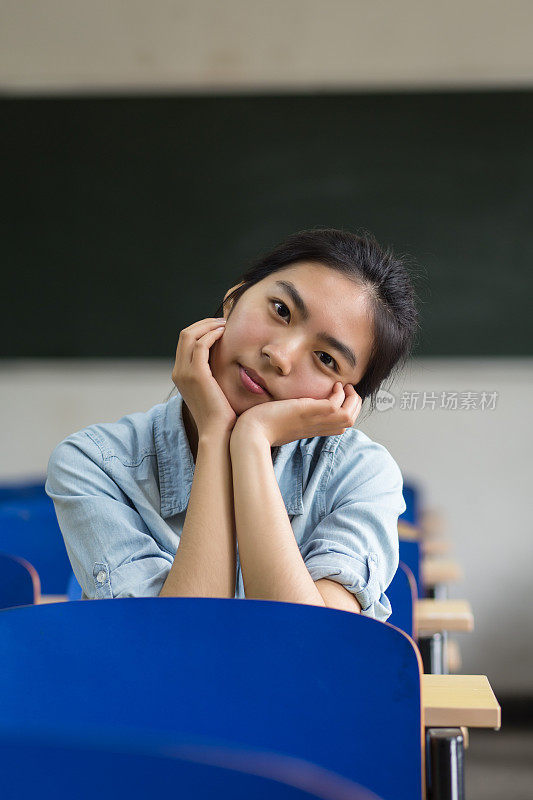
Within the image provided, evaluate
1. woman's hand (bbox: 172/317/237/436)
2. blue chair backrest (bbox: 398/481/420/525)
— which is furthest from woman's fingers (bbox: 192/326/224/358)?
blue chair backrest (bbox: 398/481/420/525)

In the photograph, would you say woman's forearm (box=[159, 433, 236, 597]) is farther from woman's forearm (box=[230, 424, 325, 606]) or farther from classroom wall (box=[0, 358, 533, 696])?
classroom wall (box=[0, 358, 533, 696])

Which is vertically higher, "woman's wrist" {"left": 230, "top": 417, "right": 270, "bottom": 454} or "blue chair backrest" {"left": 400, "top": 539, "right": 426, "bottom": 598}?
"woman's wrist" {"left": 230, "top": 417, "right": 270, "bottom": 454}

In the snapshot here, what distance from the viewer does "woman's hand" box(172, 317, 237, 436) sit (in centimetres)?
137

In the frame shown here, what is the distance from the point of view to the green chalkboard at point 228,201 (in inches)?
161

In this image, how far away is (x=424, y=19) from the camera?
13.2 ft

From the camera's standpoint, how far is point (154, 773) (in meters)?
0.50

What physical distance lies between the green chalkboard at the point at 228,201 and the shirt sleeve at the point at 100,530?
2.78 metres

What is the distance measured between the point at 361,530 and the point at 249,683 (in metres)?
0.44

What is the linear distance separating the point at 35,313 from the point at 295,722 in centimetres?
351

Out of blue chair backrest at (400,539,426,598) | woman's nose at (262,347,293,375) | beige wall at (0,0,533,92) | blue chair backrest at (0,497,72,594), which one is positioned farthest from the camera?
beige wall at (0,0,533,92)

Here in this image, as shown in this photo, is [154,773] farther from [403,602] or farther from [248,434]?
[403,602]

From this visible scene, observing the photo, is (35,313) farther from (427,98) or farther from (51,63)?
(427,98)

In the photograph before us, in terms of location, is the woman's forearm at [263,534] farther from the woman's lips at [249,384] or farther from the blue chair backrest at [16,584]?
the blue chair backrest at [16,584]

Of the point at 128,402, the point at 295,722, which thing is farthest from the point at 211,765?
the point at 128,402
